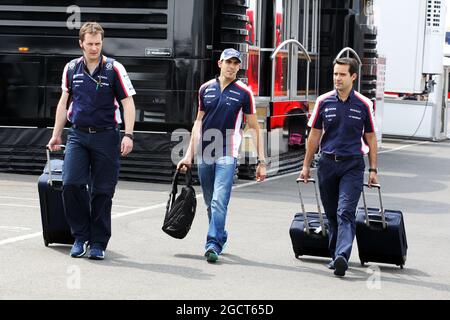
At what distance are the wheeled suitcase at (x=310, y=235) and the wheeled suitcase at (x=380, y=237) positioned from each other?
291 mm

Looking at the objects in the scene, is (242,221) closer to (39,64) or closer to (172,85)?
(172,85)

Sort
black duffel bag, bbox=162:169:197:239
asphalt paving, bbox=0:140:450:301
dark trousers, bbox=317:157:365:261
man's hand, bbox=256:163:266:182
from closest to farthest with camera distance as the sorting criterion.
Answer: asphalt paving, bbox=0:140:450:301 → dark trousers, bbox=317:157:365:261 → black duffel bag, bbox=162:169:197:239 → man's hand, bbox=256:163:266:182

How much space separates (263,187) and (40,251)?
22.6 feet

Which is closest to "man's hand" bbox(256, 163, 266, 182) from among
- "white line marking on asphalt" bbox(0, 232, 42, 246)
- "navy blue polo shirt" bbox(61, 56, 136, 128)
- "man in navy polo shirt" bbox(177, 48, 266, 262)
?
"man in navy polo shirt" bbox(177, 48, 266, 262)

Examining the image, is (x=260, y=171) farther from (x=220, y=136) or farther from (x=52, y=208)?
(x=52, y=208)

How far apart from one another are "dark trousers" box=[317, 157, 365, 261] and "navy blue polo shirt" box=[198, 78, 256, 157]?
2.76 feet

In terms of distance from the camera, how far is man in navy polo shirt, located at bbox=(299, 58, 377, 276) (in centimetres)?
908

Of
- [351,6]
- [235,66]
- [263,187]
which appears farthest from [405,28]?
[235,66]

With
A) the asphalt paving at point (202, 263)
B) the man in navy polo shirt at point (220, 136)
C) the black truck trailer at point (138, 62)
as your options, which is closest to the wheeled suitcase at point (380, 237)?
the asphalt paving at point (202, 263)

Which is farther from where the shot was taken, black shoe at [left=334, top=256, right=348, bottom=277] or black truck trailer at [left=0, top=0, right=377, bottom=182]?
black truck trailer at [left=0, top=0, right=377, bottom=182]

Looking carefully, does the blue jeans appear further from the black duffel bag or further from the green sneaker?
the black duffel bag

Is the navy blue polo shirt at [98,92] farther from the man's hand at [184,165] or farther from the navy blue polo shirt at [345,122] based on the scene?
the navy blue polo shirt at [345,122]

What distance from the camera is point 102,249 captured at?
9422mm
